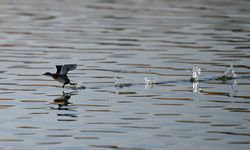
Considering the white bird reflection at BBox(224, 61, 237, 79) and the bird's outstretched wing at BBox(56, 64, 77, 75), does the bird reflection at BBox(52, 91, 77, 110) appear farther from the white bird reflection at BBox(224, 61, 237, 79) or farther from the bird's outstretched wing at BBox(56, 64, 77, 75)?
the white bird reflection at BBox(224, 61, 237, 79)

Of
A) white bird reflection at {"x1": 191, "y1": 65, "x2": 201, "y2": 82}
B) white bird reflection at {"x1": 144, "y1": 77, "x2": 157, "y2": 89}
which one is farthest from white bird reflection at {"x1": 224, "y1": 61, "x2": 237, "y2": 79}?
white bird reflection at {"x1": 144, "y1": 77, "x2": 157, "y2": 89}

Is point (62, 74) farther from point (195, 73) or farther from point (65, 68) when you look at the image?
point (195, 73)

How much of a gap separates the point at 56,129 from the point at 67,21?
736 inches

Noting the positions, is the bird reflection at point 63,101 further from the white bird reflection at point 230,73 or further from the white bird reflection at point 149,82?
the white bird reflection at point 230,73

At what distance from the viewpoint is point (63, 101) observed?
53.9ft

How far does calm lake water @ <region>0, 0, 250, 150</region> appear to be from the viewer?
507 inches

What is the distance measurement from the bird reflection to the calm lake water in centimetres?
2

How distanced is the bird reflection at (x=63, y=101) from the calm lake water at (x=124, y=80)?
2 cm

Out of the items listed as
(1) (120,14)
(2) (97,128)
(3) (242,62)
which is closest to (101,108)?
(2) (97,128)

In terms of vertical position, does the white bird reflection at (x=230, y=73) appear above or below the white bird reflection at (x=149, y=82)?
above

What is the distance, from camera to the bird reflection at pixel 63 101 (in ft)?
51.6

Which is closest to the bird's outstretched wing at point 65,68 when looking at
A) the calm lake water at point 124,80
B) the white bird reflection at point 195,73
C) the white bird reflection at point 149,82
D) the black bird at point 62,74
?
the black bird at point 62,74

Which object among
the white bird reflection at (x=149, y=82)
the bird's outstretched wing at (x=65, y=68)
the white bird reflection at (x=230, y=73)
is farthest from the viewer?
the white bird reflection at (x=230, y=73)

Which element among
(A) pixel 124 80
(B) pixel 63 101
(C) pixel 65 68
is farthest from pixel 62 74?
(A) pixel 124 80
